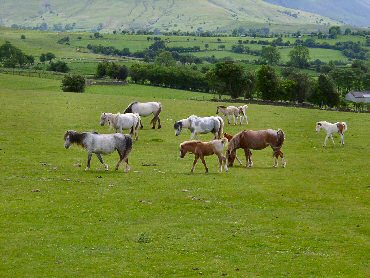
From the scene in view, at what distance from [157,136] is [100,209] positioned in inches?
844

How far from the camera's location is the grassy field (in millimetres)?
17719

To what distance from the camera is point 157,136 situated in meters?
44.4

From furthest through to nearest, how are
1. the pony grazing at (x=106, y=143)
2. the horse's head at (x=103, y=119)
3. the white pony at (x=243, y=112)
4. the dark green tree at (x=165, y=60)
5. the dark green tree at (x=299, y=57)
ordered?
the dark green tree at (x=299, y=57), the dark green tree at (x=165, y=60), the white pony at (x=243, y=112), the horse's head at (x=103, y=119), the pony grazing at (x=106, y=143)

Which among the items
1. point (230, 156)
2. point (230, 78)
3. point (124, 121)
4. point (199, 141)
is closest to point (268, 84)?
point (230, 78)

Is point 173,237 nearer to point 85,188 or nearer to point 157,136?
point 85,188

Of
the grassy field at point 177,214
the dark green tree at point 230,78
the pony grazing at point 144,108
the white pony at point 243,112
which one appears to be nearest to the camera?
the grassy field at point 177,214

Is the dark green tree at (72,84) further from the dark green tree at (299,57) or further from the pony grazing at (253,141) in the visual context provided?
the dark green tree at (299,57)

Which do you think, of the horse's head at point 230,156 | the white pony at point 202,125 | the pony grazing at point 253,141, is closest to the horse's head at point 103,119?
the white pony at point 202,125

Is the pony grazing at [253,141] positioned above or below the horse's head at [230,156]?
above

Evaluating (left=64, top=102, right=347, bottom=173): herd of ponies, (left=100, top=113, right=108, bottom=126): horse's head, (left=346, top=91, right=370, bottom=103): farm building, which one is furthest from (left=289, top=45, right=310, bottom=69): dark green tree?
(left=100, top=113, right=108, bottom=126): horse's head

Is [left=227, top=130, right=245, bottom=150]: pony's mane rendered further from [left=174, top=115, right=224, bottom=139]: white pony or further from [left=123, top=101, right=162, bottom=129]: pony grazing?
[left=123, top=101, right=162, bottom=129]: pony grazing

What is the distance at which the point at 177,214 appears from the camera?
2298 centimetres

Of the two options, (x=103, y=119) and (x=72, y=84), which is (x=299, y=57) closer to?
(x=72, y=84)

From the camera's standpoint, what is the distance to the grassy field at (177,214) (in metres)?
17.7
